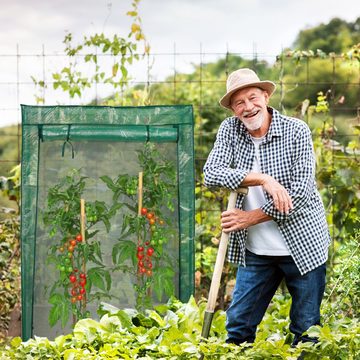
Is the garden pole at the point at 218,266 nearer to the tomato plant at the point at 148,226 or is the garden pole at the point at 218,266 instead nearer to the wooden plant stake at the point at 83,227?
the tomato plant at the point at 148,226

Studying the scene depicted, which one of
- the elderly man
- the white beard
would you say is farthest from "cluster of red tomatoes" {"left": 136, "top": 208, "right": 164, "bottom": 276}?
the white beard

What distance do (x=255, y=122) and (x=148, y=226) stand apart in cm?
118

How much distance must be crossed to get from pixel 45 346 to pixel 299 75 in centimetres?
1787

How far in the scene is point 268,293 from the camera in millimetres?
3994

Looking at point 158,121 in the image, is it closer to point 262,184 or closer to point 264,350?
point 262,184

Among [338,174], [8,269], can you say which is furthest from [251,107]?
[8,269]

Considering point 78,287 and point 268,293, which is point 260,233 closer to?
point 268,293

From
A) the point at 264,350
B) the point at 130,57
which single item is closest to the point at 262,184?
the point at 264,350

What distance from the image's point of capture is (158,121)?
185 inches

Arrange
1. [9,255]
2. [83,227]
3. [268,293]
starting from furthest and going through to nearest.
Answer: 1. [9,255]
2. [83,227]
3. [268,293]

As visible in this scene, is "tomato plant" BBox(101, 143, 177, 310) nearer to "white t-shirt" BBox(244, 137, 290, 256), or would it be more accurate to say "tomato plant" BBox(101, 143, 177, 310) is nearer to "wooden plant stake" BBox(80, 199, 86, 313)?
"wooden plant stake" BBox(80, 199, 86, 313)

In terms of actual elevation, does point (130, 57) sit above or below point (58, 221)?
above

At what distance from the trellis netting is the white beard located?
91 cm

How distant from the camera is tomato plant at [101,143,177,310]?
4.73 m
